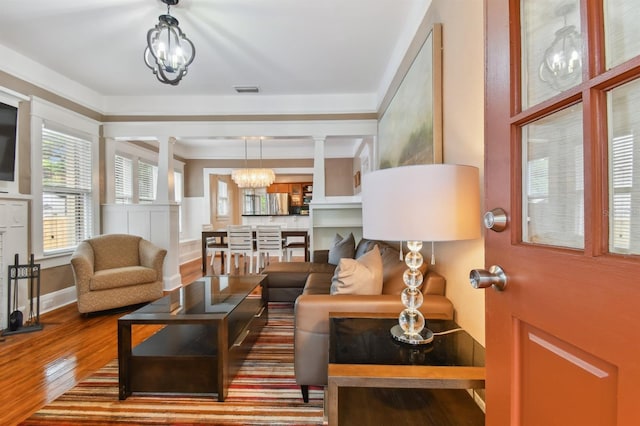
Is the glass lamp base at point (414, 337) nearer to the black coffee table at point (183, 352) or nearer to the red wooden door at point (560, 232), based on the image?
the red wooden door at point (560, 232)

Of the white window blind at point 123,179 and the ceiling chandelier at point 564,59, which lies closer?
the ceiling chandelier at point 564,59

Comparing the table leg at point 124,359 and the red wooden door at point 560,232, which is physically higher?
the red wooden door at point 560,232

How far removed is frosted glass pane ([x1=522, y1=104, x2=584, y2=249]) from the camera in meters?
0.55

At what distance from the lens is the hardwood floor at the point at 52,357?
5.79 ft

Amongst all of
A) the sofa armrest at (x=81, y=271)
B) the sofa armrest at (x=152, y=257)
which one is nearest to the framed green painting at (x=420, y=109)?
the sofa armrest at (x=152, y=257)

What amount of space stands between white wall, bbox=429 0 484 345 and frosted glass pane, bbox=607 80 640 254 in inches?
35.7

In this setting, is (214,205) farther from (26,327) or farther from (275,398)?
(275,398)

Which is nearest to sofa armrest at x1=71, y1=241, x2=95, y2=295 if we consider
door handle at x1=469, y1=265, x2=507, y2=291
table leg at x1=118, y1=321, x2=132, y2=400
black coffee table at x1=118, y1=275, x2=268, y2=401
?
black coffee table at x1=118, y1=275, x2=268, y2=401

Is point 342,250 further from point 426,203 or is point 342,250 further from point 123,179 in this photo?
point 123,179

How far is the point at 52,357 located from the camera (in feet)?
7.43

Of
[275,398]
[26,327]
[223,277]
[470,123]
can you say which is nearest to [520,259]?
[470,123]

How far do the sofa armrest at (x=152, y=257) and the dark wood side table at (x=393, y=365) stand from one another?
2.94 m

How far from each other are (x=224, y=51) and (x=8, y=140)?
221 cm

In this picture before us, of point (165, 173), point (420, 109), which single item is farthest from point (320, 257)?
point (165, 173)
